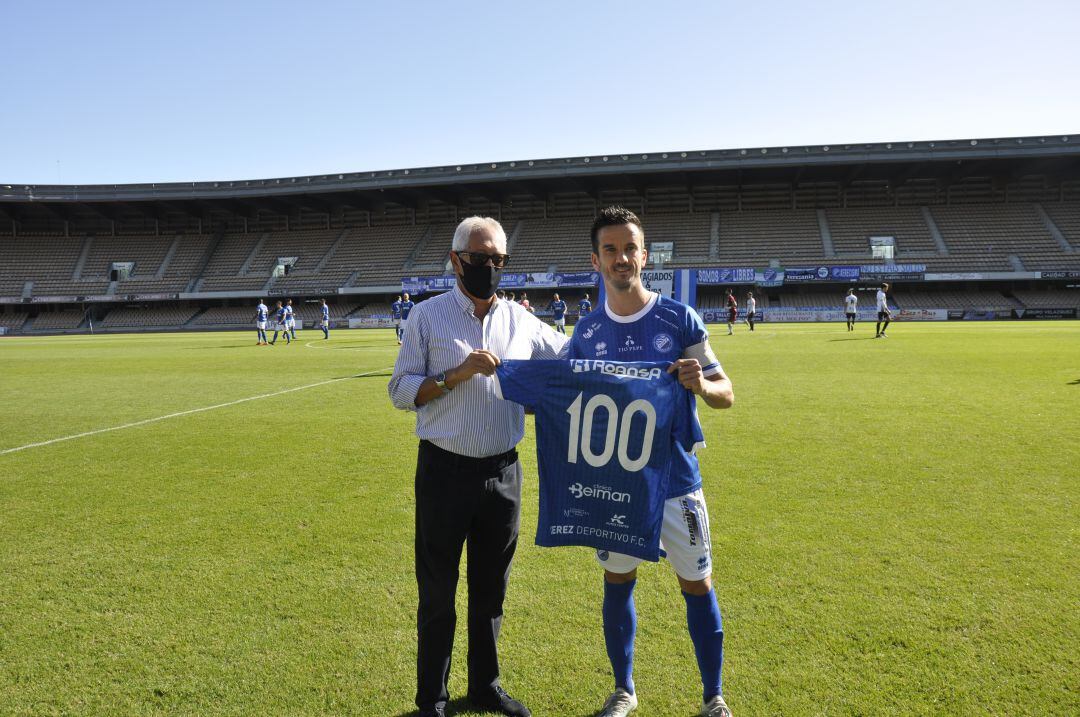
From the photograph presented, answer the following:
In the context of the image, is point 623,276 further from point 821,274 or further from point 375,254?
point 375,254

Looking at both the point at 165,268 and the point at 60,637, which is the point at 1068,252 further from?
the point at 165,268

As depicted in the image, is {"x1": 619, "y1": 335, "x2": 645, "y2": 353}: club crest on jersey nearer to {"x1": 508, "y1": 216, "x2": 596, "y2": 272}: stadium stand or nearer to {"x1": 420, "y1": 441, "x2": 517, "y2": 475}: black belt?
{"x1": 420, "y1": 441, "x2": 517, "y2": 475}: black belt

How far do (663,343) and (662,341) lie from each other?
0.01m

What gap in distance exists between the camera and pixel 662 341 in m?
2.75

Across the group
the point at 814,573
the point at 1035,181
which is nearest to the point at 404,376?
the point at 814,573

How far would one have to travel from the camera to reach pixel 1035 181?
1906 inches

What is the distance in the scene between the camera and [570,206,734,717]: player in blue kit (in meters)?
2.68

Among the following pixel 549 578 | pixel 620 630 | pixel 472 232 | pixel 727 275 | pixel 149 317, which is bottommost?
pixel 549 578

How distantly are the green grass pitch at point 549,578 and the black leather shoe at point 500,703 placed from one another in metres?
0.08

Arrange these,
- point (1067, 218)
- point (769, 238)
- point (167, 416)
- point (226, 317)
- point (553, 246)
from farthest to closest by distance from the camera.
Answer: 1. point (226, 317)
2. point (553, 246)
3. point (769, 238)
4. point (1067, 218)
5. point (167, 416)

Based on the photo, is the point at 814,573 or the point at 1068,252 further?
the point at 1068,252

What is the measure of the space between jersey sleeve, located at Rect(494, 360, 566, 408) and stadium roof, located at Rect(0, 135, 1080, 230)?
47216 mm

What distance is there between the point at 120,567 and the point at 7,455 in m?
4.87

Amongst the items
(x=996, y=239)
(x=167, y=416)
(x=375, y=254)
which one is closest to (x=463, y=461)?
(x=167, y=416)
